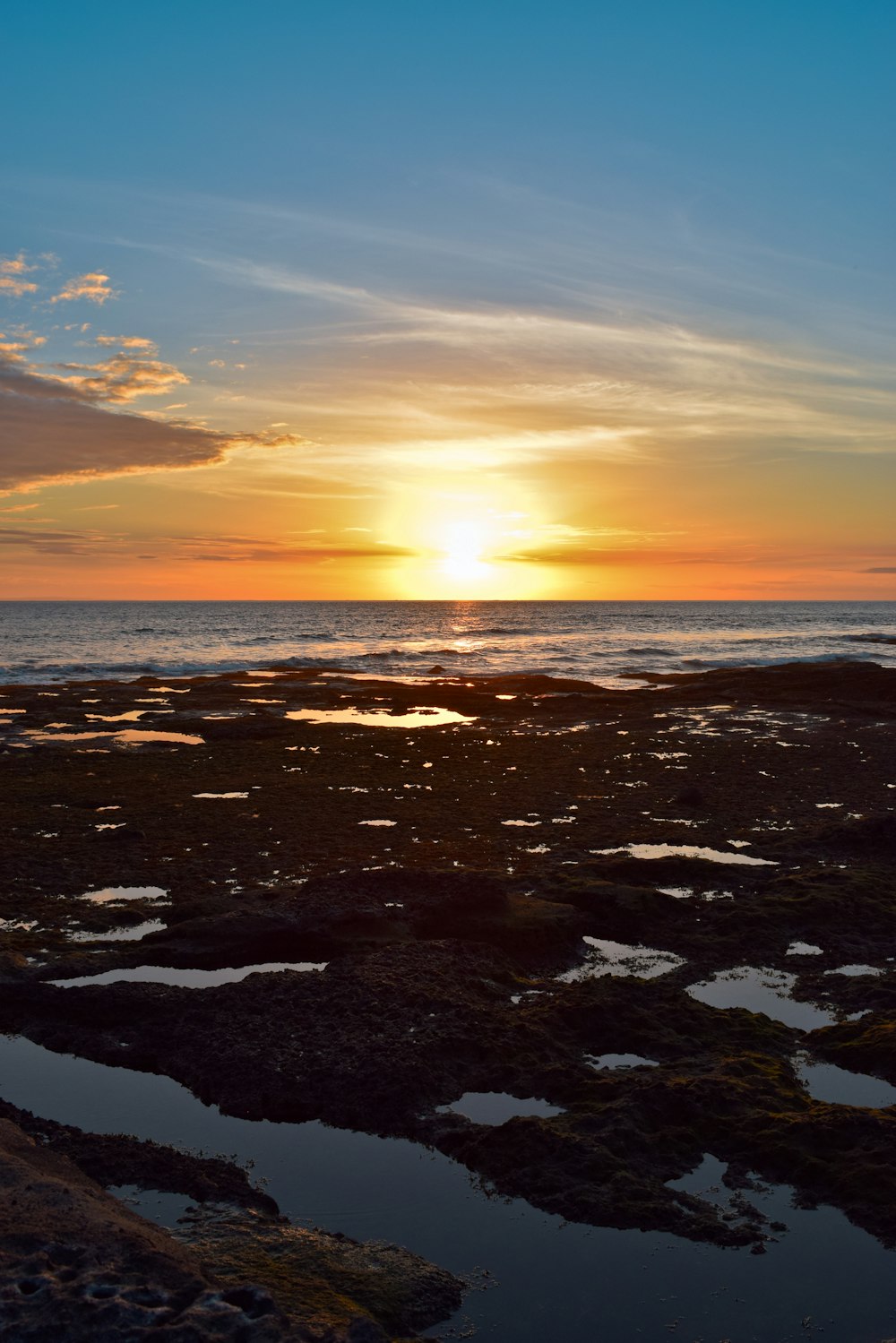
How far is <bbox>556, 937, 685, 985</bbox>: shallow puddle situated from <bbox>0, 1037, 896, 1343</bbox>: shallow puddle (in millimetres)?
3104

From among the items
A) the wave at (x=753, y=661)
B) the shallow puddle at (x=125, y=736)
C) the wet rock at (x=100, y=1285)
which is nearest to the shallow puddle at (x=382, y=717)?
the shallow puddle at (x=125, y=736)

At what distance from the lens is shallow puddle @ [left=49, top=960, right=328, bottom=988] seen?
8.38m

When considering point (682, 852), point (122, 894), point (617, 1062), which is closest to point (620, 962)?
point (617, 1062)

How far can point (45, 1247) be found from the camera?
4.08 meters

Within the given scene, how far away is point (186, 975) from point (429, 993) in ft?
8.12

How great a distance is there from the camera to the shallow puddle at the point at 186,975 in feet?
27.5

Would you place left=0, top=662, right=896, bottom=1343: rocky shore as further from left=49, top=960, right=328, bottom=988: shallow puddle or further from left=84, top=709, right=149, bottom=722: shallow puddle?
left=84, top=709, right=149, bottom=722: shallow puddle

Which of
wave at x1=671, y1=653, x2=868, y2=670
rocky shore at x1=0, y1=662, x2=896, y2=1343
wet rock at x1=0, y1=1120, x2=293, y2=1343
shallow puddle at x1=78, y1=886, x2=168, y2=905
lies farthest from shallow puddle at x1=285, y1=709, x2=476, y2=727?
wave at x1=671, y1=653, x2=868, y2=670

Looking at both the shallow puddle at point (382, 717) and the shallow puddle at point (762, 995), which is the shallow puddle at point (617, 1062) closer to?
the shallow puddle at point (762, 995)

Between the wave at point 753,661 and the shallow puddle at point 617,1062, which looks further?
the wave at point 753,661

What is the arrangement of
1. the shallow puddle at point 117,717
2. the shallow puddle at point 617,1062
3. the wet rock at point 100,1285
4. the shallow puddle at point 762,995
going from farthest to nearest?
the shallow puddle at point 117,717
the shallow puddle at point 762,995
the shallow puddle at point 617,1062
the wet rock at point 100,1285

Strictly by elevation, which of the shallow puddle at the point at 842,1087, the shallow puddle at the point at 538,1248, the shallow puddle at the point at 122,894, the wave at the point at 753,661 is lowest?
the shallow puddle at the point at 122,894

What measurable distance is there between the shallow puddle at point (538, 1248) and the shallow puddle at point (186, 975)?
197cm

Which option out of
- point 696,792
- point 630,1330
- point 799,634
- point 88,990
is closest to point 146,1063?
point 88,990
